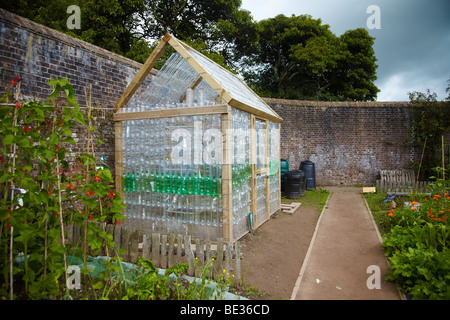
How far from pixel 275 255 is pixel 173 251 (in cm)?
182

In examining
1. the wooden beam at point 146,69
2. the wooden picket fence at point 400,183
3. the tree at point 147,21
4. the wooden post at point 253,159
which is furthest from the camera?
the tree at point 147,21

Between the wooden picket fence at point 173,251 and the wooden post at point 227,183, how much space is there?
25.9 inches

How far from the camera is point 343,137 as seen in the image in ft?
40.7

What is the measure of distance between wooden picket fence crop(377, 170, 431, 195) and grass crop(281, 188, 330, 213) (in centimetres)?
202

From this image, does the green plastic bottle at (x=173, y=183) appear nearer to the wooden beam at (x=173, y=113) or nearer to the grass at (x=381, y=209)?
the wooden beam at (x=173, y=113)

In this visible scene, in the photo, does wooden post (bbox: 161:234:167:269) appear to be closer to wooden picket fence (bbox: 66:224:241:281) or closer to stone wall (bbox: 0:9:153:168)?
wooden picket fence (bbox: 66:224:241:281)

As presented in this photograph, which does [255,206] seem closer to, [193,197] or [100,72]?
[193,197]

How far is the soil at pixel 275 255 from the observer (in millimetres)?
3514

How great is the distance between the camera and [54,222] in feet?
9.02

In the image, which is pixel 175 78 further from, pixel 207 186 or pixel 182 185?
pixel 207 186

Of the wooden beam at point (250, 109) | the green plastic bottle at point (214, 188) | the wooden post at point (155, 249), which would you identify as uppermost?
the wooden beam at point (250, 109)

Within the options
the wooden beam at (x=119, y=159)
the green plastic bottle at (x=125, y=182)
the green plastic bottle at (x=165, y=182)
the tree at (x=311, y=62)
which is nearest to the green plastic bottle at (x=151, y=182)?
the green plastic bottle at (x=165, y=182)
